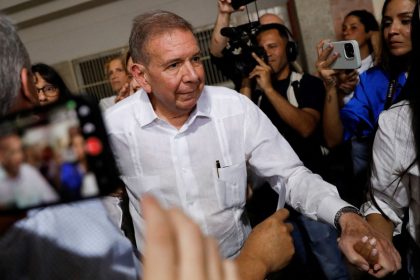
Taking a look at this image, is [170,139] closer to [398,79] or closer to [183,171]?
[183,171]

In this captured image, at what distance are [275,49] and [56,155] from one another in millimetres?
1827

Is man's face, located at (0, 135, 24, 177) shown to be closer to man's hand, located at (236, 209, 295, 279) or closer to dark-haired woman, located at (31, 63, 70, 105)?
man's hand, located at (236, 209, 295, 279)

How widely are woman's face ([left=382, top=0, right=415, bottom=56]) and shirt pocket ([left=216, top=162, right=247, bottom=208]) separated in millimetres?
782

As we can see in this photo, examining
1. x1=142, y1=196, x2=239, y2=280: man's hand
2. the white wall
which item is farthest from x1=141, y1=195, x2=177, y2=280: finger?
the white wall

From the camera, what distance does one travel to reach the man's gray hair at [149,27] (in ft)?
4.75

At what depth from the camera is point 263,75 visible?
80.0 inches

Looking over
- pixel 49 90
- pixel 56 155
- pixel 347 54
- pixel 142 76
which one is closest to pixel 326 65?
pixel 347 54

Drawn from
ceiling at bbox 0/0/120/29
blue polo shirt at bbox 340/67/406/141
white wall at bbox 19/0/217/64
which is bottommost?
blue polo shirt at bbox 340/67/406/141

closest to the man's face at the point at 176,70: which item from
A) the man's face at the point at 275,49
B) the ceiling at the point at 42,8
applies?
the man's face at the point at 275,49

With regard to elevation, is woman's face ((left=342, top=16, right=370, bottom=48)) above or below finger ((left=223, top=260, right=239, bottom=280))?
above

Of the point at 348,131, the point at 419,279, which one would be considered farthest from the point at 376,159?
the point at 348,131

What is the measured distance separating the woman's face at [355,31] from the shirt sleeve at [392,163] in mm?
1411

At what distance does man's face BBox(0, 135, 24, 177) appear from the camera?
0.46m

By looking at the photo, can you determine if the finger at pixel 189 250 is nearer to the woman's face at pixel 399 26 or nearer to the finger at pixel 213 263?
the finger at pixel 213 263
